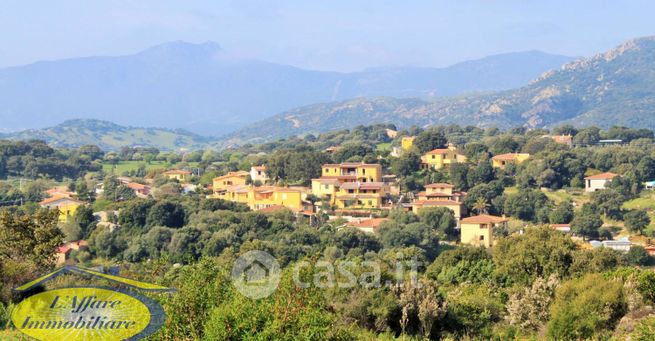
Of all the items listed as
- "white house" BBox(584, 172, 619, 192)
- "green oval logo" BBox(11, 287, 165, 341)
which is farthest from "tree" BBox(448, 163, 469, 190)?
"green oval logo" BBox(11, 287, 165, 341)

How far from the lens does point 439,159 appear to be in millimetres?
50938

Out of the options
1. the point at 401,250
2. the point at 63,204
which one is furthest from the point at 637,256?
the point at 63,204

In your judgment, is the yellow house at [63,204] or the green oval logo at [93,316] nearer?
the green oval logo at [93,316]

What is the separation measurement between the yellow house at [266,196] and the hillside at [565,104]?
109 m

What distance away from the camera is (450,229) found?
1454 inches

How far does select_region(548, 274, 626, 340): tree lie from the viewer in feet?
36.6

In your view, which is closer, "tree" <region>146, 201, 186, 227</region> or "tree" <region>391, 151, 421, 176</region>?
"tree" <region>146, 201, 186, 227</region>

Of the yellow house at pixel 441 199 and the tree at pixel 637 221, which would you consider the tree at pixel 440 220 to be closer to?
the yellow house at pixel 441 199

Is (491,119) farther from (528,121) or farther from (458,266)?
(458,266)

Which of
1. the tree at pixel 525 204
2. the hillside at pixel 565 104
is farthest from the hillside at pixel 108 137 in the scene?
the tree at pixel 525 204

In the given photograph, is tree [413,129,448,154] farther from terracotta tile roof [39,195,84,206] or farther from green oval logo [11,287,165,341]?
green oval logo [11,287,165,341]

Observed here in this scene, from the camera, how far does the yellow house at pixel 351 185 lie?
4197cm

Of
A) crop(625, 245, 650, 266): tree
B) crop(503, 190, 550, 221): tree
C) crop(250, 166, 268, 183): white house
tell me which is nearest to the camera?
crop(625, 245, 650, 266): tree

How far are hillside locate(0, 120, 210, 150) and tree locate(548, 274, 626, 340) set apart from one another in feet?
475
